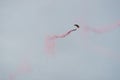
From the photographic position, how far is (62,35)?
9.67 meters

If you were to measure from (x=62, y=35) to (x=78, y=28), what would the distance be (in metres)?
0.72

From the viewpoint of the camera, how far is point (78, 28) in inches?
378

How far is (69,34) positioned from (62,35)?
296mm

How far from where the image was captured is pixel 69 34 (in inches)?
382

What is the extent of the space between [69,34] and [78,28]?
452mm
